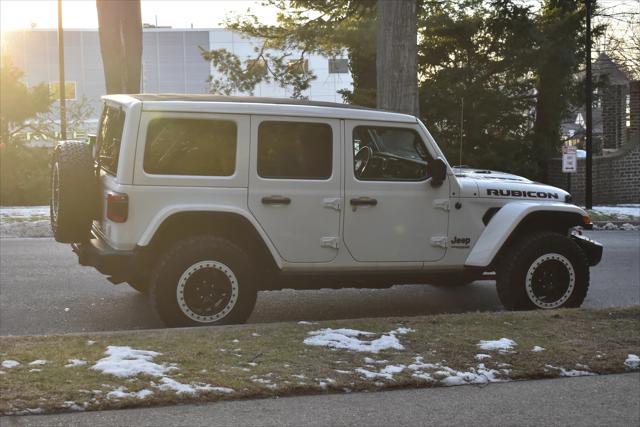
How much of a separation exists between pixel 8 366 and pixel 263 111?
303 cm

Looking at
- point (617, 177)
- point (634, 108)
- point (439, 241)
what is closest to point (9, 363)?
point (439, 241)

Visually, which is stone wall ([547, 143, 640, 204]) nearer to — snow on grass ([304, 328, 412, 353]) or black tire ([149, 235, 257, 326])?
black tire ([149, 235, 257, 326])

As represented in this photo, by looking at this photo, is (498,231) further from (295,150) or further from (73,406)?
(73,406)

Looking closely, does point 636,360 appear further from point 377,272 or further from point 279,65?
point 279,65

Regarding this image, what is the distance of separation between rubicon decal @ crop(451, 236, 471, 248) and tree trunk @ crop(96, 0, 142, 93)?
515 inches

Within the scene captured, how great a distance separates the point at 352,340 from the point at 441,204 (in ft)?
6.90

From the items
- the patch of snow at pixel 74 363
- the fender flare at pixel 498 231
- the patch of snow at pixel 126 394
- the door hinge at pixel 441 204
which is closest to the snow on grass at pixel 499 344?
the fender flare at pixel 498 231

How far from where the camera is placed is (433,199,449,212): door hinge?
820cm

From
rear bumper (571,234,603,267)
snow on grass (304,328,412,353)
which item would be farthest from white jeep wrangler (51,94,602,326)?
snow on grass (304,328,412,353)

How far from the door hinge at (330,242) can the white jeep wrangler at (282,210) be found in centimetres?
1

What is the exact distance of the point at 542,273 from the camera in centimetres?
850

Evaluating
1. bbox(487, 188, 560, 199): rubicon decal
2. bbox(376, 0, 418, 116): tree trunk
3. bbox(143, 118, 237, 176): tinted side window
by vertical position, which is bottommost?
bbox(487, 188, 560, 199): rubicon decal

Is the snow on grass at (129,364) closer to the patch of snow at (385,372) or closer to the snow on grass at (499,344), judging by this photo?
the patch of snow at (385,372)

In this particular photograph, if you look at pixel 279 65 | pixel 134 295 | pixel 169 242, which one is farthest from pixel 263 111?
pixel 279 65
